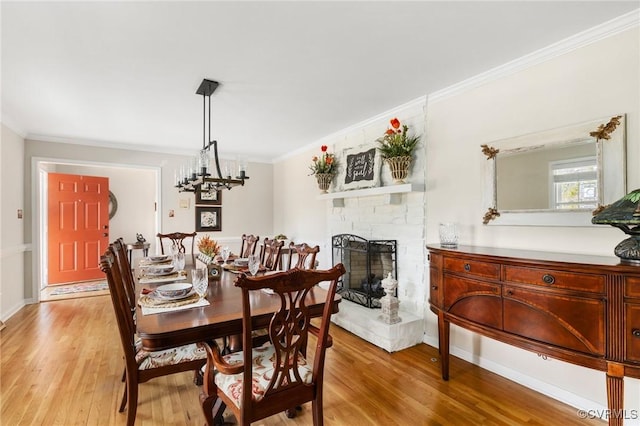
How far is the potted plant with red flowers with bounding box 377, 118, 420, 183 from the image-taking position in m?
3.13

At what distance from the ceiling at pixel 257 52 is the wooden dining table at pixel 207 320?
65.0 inches

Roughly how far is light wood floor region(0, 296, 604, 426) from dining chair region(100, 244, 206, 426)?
14.8 inches

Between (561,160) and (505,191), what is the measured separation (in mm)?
417

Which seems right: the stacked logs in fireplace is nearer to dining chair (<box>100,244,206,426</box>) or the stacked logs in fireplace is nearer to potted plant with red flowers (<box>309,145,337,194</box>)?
potted plant with red flowers (<box>309,145,337,194</box>)

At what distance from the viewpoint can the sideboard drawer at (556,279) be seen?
1.59 meters

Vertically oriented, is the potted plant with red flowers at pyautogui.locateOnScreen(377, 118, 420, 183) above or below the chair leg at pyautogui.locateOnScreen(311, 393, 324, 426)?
above

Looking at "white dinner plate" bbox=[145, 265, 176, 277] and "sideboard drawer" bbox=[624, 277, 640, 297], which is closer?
"sideboard drawer" bbox=[624, 277, 640, 297]

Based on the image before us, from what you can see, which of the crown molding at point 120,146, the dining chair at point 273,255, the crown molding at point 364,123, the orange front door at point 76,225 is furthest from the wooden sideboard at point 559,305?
the orange front door at point 76,225

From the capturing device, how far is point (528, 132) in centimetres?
232

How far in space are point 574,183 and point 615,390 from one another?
1207 millimetres

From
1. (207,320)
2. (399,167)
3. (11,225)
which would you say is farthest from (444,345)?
(11,225)

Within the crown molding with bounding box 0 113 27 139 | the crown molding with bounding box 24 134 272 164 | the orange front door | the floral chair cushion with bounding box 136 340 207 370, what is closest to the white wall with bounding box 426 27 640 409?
the floral chair cushion with bounding box 136 340 207 370

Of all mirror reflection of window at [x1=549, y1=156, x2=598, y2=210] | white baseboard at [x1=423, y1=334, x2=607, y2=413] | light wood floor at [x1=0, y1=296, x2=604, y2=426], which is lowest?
light wood floor at [x1=0, y1=296, x2=604, y2=426]

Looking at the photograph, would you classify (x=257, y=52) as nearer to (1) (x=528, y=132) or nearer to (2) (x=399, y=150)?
(2) (x=399, y=150)
